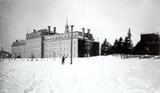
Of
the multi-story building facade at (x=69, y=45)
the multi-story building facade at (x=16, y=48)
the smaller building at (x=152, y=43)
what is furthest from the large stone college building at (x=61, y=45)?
the smaller building at (x=152, y=43)

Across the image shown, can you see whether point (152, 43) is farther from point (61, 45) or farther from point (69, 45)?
point (61, 45)

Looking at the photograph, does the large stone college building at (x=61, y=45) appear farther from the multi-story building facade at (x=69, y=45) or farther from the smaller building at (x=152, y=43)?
the smaller building at (x=152, y=43)

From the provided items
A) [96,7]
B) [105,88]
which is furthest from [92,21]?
[105,88]

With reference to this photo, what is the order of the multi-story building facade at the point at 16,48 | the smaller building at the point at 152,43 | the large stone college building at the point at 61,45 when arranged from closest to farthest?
1. the smaller building at the point at 152,43
2. the multi-story building facade at the point at 16,48
3. the large stone college building at the point at 61,45

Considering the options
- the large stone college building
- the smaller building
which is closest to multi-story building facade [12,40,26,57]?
the large stone college building

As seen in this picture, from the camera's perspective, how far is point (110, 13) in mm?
3092

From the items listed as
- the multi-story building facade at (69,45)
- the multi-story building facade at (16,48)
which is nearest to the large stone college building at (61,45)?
the multi-story building facade at (69,45)

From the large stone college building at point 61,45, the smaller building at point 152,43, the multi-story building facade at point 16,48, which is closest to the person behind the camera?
the smaller building at point 152,43

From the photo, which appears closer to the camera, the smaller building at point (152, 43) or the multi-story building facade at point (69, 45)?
the smaller building at point (152, 43)

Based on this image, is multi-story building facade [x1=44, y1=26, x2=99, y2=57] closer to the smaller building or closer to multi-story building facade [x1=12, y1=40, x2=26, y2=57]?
multi-story building facade [x1=12, y1=40, x2=26, y2=57]

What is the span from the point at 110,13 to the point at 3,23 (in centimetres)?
187

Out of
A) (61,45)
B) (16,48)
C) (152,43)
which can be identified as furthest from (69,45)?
(152,43)

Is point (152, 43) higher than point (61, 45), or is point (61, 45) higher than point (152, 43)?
point (61, 45)

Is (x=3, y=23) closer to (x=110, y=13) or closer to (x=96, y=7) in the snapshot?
(x=96, y=7)
